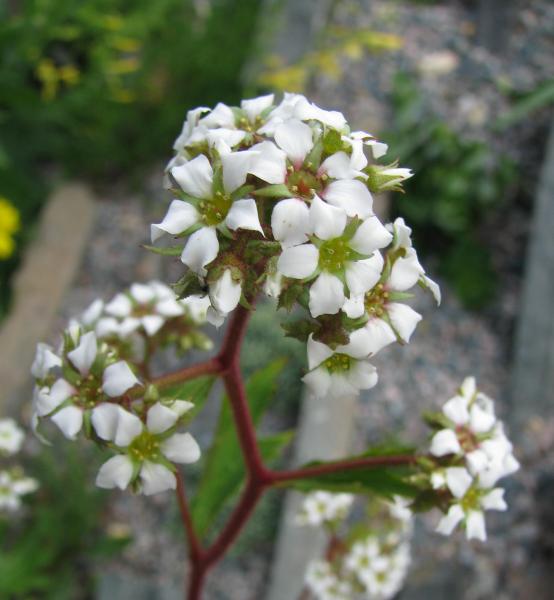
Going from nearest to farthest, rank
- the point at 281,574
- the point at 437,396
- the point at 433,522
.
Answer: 1. the point at 281,574
2. the point at 433,522
3. the point at 437,396

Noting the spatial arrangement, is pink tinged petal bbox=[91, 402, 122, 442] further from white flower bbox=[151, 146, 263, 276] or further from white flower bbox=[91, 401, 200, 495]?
white flower bbox=[151, 146, 263, 276]

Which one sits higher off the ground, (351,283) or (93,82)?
(351,283)

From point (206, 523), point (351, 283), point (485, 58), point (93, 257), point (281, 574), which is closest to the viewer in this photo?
point (351, 283)

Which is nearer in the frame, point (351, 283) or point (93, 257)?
point (351, 283)

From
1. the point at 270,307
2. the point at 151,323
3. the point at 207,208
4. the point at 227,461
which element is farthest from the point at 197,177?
the point at 270,307

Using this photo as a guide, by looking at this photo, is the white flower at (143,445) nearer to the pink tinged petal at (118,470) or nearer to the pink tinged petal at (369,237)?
the pink tinged petal at (118,470)

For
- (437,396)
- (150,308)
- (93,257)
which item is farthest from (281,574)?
(93,257)

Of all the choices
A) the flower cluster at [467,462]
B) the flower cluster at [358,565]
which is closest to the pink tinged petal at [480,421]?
the flower cluster at [467,462]

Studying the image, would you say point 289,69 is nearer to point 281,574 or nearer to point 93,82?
point 93,82

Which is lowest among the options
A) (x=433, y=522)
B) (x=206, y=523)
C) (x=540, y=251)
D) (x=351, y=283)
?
(x=433, y=522)
